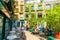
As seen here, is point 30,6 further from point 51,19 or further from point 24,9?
point 51,19

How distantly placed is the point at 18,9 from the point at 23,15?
121 inches

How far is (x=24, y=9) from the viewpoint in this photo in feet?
170

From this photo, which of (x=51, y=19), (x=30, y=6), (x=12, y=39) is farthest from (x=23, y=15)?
(x=12, y=39)

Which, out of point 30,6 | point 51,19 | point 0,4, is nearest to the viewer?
point 0,4

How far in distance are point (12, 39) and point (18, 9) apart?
50.9 metres

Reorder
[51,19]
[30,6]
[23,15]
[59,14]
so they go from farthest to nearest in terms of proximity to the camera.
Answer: [23,15] → [30,6] → [51,19] → [59,14]

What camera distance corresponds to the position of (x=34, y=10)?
164 ft

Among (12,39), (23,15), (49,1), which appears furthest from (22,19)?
(12,39)

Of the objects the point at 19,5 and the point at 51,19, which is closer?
the point at 51,19

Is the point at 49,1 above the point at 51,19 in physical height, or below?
above

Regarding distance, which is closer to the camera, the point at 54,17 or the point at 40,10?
the point at 54,17

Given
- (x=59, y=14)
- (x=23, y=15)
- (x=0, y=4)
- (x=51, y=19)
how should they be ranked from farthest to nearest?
(x=23, y=15), (x=51, y=19), (x=59, y=14), (x=0, y=4)

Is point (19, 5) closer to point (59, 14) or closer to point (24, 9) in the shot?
point (24, 9)

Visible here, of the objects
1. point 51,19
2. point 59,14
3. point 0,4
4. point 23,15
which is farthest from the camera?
point 23,15
